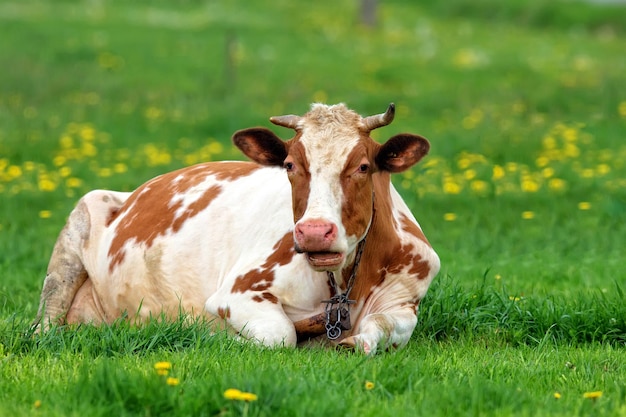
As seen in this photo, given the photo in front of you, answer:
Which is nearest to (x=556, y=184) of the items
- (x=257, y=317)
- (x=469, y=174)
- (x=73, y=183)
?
(x=469, y=174)

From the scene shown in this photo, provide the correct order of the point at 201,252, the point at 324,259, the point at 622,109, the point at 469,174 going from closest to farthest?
the point at 324,259 → the point at 201,252 → the point at 469,174 → the point at 622,109

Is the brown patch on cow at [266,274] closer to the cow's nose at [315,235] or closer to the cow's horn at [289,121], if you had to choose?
the cow's horn at [289,121]

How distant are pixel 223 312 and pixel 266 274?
1.11ft

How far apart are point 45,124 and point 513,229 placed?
321 inches

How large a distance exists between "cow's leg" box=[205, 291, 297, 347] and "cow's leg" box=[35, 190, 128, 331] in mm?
1515

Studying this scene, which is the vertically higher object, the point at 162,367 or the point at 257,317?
the point at 162,367

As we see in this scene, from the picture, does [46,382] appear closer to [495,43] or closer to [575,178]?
[575,178]

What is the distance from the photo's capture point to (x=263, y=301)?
6.31 m

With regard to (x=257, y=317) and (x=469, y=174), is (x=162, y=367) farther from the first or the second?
(x=469, y=174)

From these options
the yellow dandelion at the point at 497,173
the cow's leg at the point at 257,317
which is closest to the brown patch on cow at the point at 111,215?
the cow's leg at the point at 257,317

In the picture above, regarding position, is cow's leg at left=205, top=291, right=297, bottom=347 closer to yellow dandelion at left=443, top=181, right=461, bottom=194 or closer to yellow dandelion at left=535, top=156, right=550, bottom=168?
yellow dandelion at left=443, top=181, right=461, bottom=194

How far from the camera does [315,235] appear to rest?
18.2ft

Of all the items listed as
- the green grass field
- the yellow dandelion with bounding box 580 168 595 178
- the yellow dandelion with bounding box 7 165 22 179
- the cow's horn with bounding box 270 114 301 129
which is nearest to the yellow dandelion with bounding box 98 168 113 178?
the green grass field

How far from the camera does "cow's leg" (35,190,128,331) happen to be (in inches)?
297
